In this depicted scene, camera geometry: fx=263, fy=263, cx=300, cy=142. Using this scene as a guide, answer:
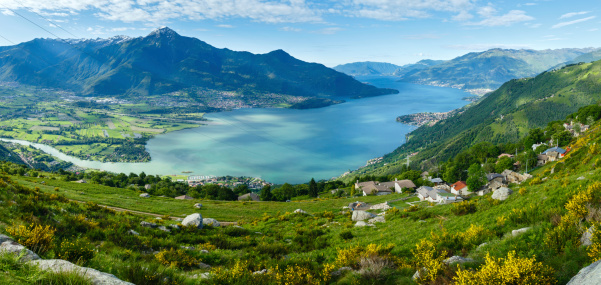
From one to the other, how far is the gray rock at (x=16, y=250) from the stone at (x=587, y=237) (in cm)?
1308

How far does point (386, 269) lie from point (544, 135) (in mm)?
100761

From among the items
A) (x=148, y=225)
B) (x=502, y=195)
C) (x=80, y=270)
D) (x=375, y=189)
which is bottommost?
(x=375, y=189)

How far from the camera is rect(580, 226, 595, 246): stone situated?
6473 millimetres

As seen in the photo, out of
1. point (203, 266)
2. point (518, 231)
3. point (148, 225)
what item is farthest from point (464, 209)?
point (148, 225)

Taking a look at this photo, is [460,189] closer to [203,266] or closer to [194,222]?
[194,222]

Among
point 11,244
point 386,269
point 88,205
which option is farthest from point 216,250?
point 88,205

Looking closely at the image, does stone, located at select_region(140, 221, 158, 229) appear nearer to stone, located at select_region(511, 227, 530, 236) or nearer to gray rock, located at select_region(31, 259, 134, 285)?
gray rock, located at select_region(31, 259, 134, 285)

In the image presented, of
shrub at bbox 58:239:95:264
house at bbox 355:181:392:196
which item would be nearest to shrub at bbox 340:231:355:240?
shrub at bbox 58:239:95:264

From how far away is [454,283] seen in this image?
5.89 m

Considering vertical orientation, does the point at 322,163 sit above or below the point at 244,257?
below

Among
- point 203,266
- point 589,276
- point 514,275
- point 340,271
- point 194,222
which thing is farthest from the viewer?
point 194,222

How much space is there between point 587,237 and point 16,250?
13923mm

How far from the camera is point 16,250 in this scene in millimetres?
6168

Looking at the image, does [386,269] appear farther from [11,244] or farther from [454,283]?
[11,244]
